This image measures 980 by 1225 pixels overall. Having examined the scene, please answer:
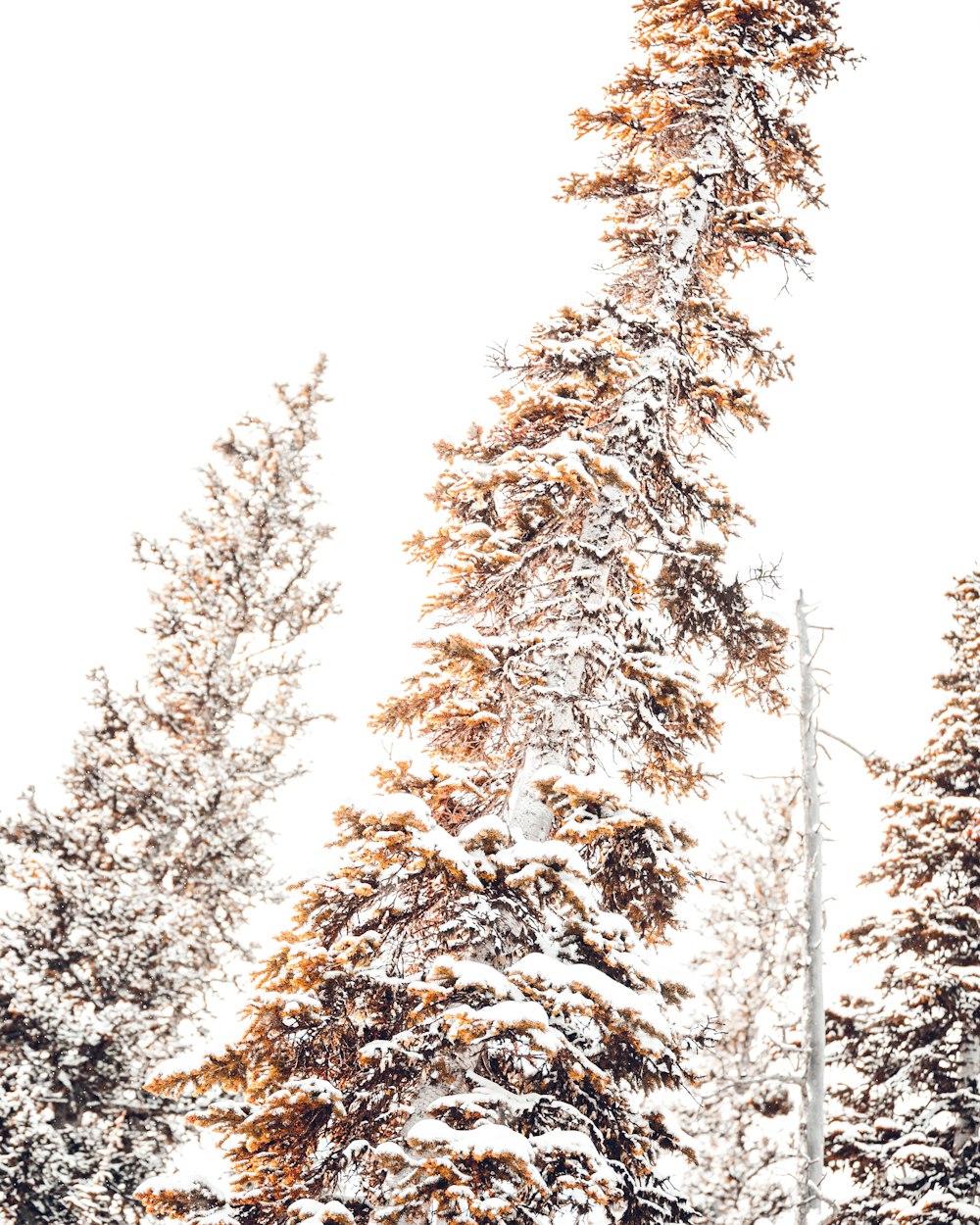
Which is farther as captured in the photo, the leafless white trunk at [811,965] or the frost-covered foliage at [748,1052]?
the frost-covered foliage at [748,1052]

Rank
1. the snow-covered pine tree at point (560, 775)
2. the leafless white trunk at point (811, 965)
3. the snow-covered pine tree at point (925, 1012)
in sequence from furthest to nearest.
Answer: the snow-covered pine tree at point (925, 1012) → the leafless white trunk at point (811, 965) → the snow-covered pine tree at point (560, 775)

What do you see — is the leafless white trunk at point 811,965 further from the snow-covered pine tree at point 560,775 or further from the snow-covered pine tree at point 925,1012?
the snow-covered pine tree at point 925,1012

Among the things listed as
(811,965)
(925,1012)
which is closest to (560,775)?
(811,965)

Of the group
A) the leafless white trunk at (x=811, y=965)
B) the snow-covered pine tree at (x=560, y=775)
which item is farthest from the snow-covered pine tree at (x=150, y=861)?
the leafless white trunk at (x=811, y=965)

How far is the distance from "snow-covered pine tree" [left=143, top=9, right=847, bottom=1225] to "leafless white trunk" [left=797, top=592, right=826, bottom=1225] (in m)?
0.58

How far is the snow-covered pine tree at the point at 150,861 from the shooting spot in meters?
11.2

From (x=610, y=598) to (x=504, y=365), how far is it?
2.96 m

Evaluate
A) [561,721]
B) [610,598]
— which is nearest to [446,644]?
[561,721]

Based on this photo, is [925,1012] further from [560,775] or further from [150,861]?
[150,861]

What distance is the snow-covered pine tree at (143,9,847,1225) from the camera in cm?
544

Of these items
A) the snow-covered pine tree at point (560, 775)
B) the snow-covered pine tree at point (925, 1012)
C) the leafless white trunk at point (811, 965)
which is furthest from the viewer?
the snow-covered pine tree at point (925, 1012)

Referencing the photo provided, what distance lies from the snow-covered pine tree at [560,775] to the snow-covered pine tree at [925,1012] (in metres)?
4.60

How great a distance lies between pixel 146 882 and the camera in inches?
479

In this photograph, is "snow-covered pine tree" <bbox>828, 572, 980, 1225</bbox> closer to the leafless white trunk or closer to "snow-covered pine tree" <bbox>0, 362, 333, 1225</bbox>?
the leafless white trunk
